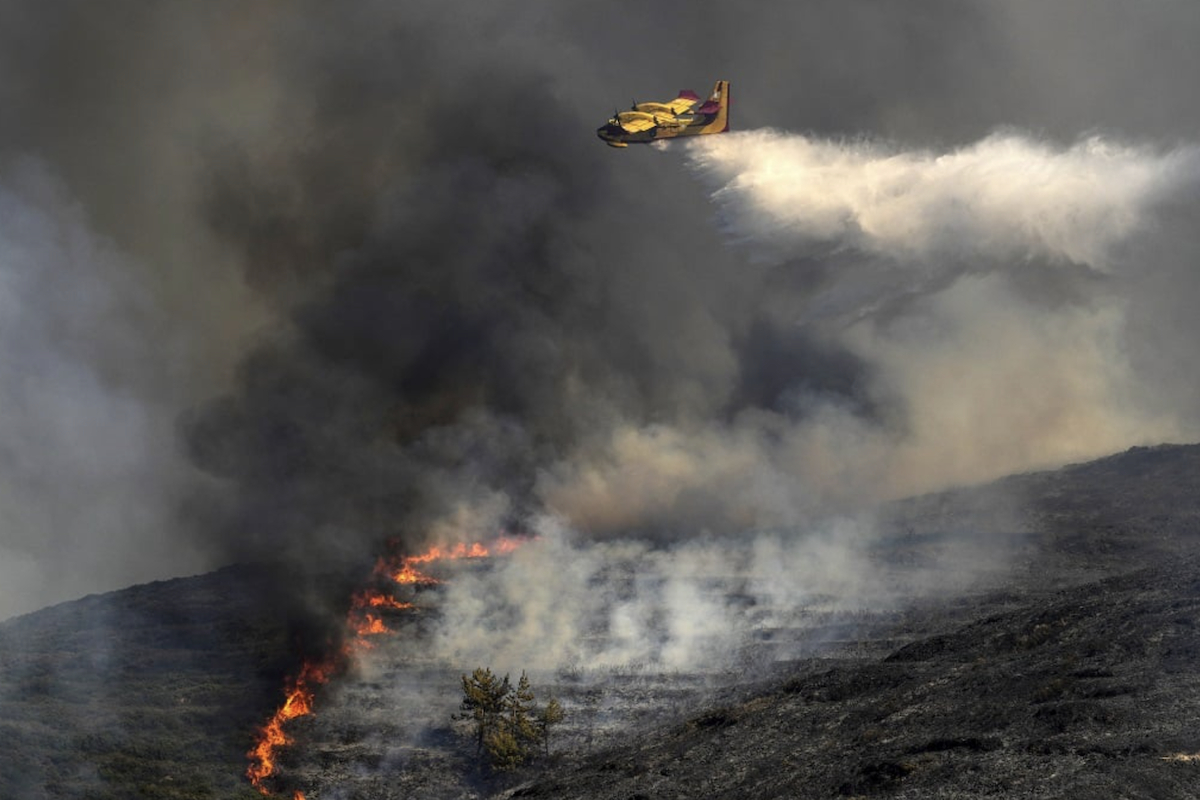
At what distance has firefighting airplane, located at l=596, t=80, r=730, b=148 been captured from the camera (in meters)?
95.7

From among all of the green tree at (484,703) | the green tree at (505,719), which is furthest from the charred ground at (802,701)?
the green tree at (484,703)

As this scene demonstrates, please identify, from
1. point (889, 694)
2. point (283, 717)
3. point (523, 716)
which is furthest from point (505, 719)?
point (889, 694)

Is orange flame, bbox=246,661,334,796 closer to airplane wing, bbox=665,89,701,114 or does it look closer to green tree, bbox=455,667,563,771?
green tree, bbox=455,667,563,771

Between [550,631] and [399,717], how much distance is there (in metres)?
15.1

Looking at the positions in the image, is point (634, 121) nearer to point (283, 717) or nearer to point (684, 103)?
point (684, 103)

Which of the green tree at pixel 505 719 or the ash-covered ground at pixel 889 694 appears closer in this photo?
the ash-covered ground at pixel 889 694

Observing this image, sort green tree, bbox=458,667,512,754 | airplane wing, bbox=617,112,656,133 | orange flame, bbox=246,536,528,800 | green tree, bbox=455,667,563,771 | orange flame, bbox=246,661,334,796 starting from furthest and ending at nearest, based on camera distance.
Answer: airplane wing, bbox=617,112,656,133 < orange flame, bbox=246,536,528,800 < green tree, bbox=458,667,512,754 < orange flame, bbox=246,661,334,796 < green tree, bbox=455,667,563,771

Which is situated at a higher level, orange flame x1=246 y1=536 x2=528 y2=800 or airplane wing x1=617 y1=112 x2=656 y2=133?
airplane wing x1=617 y1=112 x2=656 y2=133

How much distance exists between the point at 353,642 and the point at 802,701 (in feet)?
125

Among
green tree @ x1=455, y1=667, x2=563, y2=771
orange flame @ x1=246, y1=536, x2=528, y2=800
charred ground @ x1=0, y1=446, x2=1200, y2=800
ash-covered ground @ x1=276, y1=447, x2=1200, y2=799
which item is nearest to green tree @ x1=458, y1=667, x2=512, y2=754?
green tree @ x1=455, y1=667, x2=563, y2=771

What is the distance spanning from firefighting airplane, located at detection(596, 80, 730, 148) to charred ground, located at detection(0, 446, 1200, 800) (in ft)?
137

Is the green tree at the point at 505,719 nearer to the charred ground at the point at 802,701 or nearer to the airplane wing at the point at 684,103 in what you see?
the charred ground at the point at 802,701

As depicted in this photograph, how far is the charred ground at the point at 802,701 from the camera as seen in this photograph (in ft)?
168

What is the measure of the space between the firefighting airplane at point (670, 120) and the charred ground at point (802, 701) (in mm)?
41617
